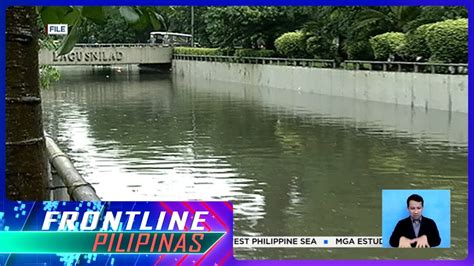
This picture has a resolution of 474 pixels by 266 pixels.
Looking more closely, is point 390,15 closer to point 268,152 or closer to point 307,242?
point 307,242

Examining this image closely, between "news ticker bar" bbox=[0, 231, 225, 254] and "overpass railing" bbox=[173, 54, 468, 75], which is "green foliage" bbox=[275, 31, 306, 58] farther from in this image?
"news ticker bar" bbox=[0, 231, 225, 254]

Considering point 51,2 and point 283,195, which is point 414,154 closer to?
point 283,195

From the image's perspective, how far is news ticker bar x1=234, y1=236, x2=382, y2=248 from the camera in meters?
2.71

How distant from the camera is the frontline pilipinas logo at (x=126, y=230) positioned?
2592 millimetres

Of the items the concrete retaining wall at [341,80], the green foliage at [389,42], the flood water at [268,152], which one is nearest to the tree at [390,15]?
the green foliage at [389,42]

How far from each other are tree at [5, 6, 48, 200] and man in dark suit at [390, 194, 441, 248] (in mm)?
1319

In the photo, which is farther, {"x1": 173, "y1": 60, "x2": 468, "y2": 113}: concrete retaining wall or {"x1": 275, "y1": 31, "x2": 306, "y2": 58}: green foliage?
{"x1": 173, "y1": 60, "x2": 468, "y2": 113}: concrete retaining wall

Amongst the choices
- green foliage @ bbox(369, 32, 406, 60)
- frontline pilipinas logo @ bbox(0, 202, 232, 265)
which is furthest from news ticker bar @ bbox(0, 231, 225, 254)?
green foliage @ bbox(369, 32, 406, 60)

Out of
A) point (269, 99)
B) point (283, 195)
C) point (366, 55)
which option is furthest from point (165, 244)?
point (269, 99)

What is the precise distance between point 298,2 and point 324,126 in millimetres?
12270

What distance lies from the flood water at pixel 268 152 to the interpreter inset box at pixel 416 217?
0.19 meters

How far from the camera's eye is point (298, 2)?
2.54 metres

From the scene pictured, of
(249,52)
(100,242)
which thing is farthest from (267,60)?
(100,242)

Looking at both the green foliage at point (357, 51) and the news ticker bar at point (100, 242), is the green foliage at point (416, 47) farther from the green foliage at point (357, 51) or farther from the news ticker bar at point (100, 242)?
the news ticker bar at point (100, 242)
